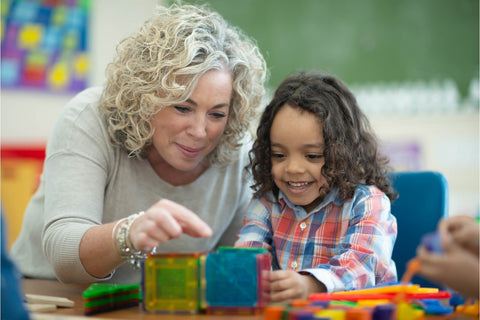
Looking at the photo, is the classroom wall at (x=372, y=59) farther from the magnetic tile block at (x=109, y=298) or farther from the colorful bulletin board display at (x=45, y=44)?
the magnetic tile block at (x=109, y=298)

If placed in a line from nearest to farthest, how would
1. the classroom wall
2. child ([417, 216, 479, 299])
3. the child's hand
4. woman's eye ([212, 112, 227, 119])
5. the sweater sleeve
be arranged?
child ([417, 216, 479, 299]) < the child's hand < the sweater sleeve < woman's eye ([212, 112, 227, 119]) < the classroom wall

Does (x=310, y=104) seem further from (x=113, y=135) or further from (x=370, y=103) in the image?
Answer: (x=370, y=103)

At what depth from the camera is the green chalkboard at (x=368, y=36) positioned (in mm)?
3352

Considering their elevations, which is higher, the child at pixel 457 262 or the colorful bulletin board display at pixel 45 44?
the colorful bulletin board display at pixel 45 44

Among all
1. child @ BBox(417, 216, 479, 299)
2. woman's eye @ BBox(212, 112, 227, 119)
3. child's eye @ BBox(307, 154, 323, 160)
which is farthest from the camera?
woman's eye @ BBox(212, 112, 227, 119)

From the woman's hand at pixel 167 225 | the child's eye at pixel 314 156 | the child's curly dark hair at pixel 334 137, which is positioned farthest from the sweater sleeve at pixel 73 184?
the child's eye at pixel 314 156

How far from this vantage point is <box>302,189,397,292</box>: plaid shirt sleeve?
3.38 feet

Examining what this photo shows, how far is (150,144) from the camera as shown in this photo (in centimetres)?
144

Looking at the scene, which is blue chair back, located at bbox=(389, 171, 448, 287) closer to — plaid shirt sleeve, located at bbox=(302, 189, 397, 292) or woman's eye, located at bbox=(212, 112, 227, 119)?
plaid shirt sleeve, located at bbox=(302, 189, 397, 292)

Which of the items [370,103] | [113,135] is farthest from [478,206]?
[113,135]

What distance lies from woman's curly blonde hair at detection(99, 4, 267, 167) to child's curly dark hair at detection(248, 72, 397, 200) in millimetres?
107

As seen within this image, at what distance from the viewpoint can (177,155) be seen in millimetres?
1367

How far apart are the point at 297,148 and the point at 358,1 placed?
2736 mm

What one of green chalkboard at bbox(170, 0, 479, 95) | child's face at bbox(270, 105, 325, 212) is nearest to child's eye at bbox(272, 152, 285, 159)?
child's face at bbox(270, 105, 325, 212)
